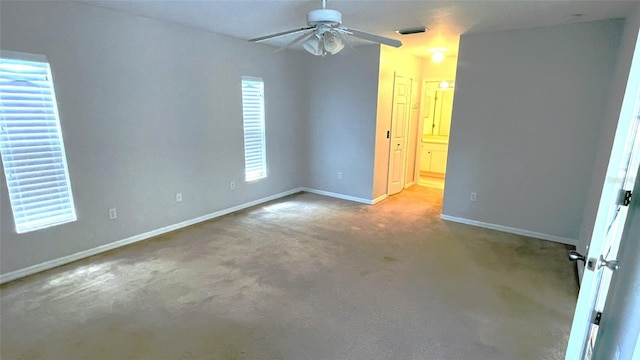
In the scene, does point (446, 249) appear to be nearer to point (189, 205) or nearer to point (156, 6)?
point (189, 205)

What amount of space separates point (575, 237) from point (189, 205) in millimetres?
4925

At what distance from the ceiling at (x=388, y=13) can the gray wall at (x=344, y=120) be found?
122cm

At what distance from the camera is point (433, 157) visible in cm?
757

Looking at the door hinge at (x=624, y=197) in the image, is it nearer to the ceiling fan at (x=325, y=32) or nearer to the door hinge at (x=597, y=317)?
the door hinge at (x=597, y=317)

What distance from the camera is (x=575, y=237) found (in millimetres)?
3787

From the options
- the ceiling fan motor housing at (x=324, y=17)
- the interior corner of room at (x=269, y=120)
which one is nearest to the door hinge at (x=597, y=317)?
the interior corner of room at (x=269, y=120)

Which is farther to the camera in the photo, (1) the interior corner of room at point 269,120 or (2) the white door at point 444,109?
(2) the white door at point 444,109

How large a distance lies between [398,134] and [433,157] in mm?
2167

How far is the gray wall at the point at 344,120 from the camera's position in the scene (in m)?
5.14

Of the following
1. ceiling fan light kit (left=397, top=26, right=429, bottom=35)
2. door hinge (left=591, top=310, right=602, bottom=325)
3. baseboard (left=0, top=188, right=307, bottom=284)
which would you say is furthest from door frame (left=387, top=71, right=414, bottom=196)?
door hinge (left=591, top=310, right=602, bottom=325)

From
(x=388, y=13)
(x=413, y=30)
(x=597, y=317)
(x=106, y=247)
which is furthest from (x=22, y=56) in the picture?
(x=597, y=317)

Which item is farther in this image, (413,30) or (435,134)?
(435,134)

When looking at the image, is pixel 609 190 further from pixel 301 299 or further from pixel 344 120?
pixel 344 120

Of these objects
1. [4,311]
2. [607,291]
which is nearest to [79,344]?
[4,311]
